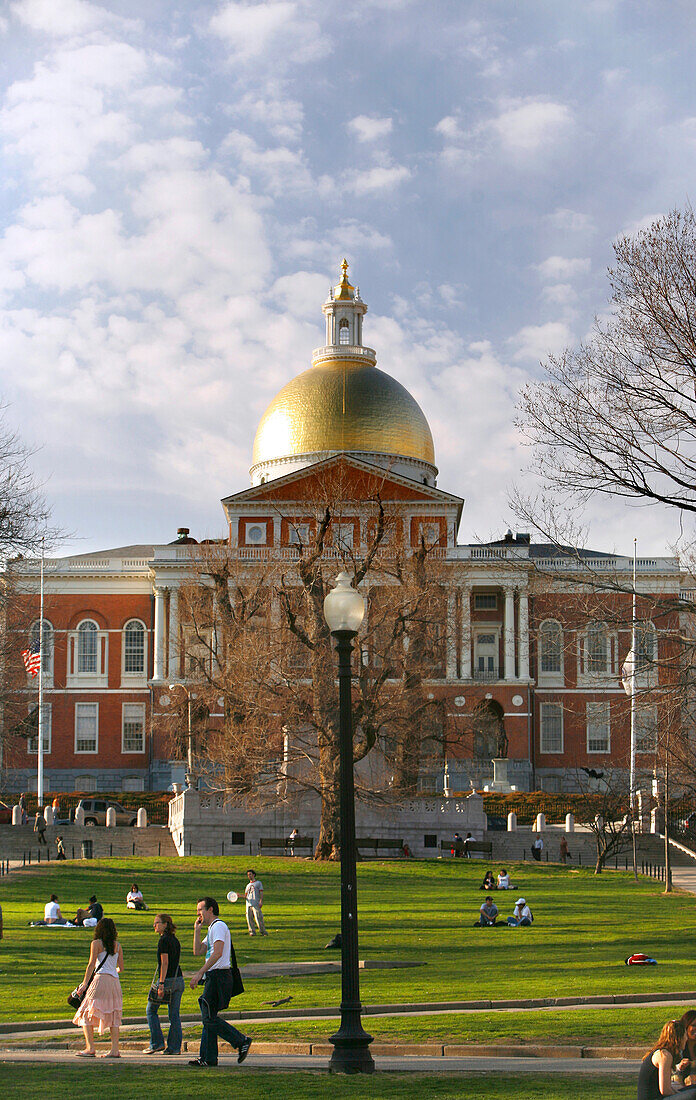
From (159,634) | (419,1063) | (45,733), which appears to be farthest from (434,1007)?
(45,733)

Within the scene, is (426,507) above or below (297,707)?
above

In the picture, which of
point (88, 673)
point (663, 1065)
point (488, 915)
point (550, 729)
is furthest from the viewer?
point (88, 673)

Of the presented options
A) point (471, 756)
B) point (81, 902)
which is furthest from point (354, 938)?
point (471, 756)

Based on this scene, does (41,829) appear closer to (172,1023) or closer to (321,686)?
(321,686)

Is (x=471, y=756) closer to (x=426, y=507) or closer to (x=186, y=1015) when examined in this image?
(x=426, y=507)

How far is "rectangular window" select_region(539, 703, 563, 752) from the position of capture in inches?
3287

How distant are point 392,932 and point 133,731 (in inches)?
2324

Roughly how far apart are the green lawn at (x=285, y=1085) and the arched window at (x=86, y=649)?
73.5 metres

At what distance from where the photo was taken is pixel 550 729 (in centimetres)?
8388

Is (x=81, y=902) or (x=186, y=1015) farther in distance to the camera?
(x=81, y=902)

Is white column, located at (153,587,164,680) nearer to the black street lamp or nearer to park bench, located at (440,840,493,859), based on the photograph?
park bench, located at (440,840,493,859)

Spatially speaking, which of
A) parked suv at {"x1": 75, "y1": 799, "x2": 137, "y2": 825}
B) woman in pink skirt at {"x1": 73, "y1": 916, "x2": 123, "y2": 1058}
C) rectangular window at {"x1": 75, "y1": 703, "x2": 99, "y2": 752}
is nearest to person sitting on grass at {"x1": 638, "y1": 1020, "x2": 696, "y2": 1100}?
woman in pink skirt at {"x1": 73, "y1": 916, "x2": 123, "y2": 1058}

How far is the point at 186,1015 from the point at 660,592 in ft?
229

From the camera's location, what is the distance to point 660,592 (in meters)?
84.9
